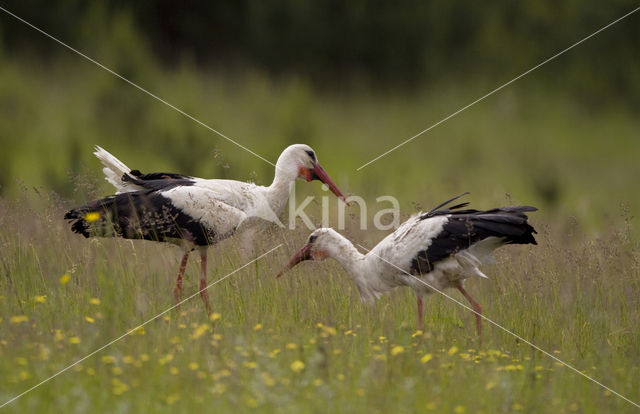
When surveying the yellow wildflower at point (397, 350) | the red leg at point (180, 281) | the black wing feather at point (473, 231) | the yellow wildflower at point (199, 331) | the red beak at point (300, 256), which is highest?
the black wing feather at point (473, 231)

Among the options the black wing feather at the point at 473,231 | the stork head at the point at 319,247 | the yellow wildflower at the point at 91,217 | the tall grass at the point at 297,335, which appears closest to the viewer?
the tall grass at the point at 297,335

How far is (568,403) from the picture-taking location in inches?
179

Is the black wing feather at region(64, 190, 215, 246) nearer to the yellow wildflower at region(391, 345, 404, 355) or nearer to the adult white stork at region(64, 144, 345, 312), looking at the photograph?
the adult white stork at region(64, 144, 345, 312)

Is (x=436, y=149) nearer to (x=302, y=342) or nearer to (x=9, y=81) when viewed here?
(x=9, y=81)

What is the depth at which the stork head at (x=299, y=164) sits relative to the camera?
7551mm

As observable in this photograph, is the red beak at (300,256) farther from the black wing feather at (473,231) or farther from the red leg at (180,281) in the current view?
the black wing feather at (473,231)

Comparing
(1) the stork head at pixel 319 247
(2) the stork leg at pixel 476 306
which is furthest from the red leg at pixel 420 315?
(1) the stork head at pixel 319 247

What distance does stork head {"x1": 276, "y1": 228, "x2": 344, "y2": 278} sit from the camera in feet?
22.0

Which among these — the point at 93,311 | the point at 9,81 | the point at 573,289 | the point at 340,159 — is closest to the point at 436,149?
the point at 340,159

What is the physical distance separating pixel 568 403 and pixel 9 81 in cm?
1624

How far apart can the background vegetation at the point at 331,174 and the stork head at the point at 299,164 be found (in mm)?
711

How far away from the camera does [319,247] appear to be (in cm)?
676

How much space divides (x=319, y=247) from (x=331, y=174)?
44.6 feet

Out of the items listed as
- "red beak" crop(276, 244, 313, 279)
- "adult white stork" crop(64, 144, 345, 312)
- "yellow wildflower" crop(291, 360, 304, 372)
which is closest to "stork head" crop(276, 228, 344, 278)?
"red beak" crop(276, 244, 313, 279)
